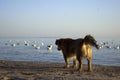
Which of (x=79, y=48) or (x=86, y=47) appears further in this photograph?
(x=79, y=48)

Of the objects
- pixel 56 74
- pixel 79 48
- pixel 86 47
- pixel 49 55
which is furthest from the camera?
pixel 49 55

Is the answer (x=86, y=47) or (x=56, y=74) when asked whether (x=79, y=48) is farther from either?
(x=56, y=74)

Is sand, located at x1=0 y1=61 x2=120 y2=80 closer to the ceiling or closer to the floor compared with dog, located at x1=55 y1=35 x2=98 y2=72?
closer to the floor

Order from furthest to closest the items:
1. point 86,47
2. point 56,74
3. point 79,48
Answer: point 79,48
point 86,47
point 56,74

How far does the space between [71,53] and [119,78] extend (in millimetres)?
4075

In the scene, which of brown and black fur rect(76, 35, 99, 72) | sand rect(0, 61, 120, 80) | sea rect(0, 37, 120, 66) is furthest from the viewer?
sea rect(0, 37, 120, 66)

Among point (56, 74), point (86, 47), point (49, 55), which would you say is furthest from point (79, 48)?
point (49, 55)

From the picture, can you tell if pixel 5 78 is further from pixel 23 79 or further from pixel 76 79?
pixel 76 79

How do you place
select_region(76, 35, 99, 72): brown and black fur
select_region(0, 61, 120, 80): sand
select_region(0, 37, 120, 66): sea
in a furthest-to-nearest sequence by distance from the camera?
1. select_region(0, 37, 120, 66): sea
2. select_region(76, 35, 99, 72): brown and black fur
3. select_region(0, 61, 120, 80): sand

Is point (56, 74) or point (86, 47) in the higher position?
point (86, 47)

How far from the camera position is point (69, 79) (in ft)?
40.7

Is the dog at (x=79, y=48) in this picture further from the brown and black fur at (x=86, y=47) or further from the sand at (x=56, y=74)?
the sand at (x=56, y=74)

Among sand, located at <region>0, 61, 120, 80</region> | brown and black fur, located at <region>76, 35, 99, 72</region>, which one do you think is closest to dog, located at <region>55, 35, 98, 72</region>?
brown and black fur, located at <region>76, 35, 99, 72</region>

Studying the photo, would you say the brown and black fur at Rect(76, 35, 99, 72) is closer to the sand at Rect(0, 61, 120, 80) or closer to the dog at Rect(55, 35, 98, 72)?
the dog at Rect(55, 35, 98, 72)
